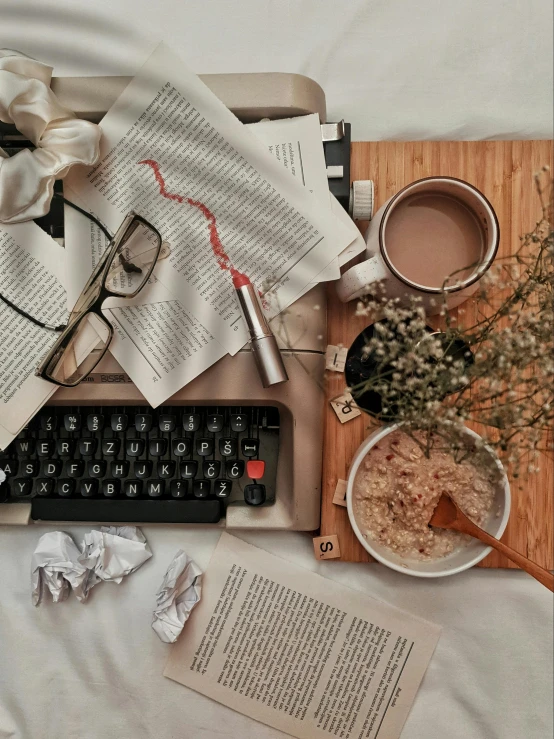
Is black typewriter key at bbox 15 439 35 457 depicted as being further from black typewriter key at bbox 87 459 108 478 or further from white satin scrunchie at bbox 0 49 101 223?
white satin scrunchie at bbox 0 49 101 223

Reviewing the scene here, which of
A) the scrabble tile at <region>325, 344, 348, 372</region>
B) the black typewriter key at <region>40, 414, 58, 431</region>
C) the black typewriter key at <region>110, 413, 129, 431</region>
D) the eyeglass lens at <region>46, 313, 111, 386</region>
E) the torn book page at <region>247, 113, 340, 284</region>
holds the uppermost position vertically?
the torn book page at <region>247, 113, 340, 284</region>

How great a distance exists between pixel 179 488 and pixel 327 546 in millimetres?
229

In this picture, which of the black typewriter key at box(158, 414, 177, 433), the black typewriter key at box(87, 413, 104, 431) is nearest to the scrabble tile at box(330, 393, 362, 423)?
the black typewriter key at box(158, 414, 177, 433)

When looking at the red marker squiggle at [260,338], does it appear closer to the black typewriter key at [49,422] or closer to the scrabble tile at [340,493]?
the scrabble tile at [340,493]

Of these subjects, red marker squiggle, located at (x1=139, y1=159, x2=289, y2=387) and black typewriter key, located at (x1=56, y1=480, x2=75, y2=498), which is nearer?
red marker squiggle, located at (x1=139, y1=159, x2=289, y2=387)

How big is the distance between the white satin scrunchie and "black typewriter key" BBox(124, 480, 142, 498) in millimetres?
387

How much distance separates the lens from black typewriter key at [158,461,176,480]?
83 centimetres

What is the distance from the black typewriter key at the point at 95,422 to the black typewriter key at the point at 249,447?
0.66 ft

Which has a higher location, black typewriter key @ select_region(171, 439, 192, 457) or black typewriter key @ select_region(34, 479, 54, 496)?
black typewriter key @ select_region(171, 439, 192, 457)

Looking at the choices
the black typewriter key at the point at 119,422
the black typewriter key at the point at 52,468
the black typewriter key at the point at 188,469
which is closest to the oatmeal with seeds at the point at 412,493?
the black typewriter key at the point at 188,469

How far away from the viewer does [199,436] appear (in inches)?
33.0

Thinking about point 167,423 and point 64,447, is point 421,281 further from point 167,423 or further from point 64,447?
point 64,447

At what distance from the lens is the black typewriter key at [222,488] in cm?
83

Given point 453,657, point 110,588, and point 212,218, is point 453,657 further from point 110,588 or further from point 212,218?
point 212,218
